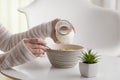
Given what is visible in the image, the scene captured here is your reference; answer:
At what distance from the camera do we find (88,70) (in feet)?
2.74

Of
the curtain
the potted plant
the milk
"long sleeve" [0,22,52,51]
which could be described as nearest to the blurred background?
the curtain

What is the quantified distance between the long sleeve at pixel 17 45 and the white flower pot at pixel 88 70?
0.16 metres

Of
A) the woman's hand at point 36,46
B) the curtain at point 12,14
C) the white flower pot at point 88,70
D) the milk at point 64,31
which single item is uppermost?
the curtain at point 12,14

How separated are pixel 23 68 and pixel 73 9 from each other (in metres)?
0.94

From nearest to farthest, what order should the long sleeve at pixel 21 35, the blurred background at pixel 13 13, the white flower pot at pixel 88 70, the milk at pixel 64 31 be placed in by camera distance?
the white flower pot at pixel 88 70 < the milk at pixel 64 31 < the long sleeve at pixel 21 35 < the blurred background at pixel 13 13

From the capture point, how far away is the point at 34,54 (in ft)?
2.95

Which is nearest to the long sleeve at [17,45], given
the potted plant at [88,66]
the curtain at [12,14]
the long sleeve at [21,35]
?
the long sleeve at [21,35]

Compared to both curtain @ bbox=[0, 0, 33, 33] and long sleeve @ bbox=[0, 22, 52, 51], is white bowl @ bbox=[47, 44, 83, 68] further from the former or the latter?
curtain @ bbox=[0, 0, 33, 33]

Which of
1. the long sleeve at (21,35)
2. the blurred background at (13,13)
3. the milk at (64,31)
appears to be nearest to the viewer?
the milk at (64,31)

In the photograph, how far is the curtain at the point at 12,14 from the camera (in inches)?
84.6

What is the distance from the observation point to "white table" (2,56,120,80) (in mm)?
839

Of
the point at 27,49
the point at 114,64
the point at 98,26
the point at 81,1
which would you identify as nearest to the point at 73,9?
the point at 81,1

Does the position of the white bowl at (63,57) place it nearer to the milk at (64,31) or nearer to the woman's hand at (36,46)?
the woman's hand at (36,46)

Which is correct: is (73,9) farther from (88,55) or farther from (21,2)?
→ (88,55)
